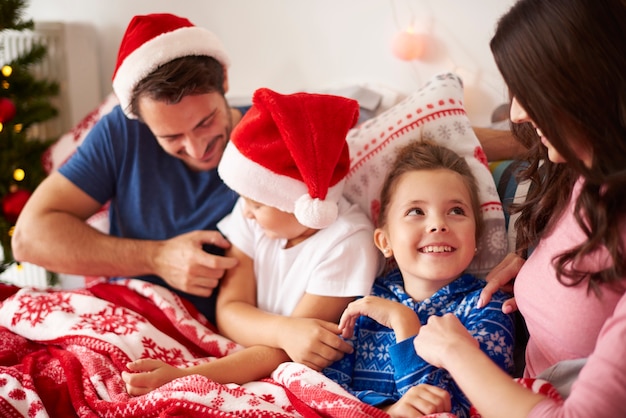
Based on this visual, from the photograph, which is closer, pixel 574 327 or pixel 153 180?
pixel 574 327

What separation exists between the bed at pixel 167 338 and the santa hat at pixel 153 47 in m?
0.47

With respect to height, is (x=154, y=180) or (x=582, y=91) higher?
(x=582, y=91)

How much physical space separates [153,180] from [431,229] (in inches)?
34.5

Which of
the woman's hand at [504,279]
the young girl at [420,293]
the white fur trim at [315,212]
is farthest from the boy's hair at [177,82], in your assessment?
the woman's hand at [504,279]

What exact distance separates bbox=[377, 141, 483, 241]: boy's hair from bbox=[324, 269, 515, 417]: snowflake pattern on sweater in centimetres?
15

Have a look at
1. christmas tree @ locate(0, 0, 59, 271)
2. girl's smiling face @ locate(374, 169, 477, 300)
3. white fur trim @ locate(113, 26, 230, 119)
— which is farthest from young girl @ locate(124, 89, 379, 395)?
christmas tree @ locate(0, 0, 59, 271)

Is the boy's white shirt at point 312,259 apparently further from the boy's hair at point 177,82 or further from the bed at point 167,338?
the boy's hair at point 177,82

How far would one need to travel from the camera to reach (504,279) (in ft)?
4.39

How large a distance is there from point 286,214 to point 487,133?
64cm

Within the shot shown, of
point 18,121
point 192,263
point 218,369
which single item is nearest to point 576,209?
point 218,369

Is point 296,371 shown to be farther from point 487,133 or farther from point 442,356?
point 487,133

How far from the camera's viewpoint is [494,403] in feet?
3.20

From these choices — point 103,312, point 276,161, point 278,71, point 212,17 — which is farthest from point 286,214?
point 212,17

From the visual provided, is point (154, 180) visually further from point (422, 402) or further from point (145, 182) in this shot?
point (422, 402)
